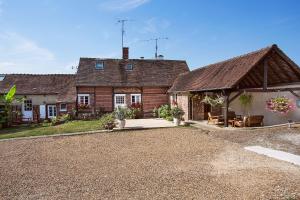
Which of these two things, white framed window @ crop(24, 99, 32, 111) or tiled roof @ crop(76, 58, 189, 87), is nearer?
white framed window @ crop(24, 99, 32, 111)

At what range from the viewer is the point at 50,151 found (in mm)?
11297

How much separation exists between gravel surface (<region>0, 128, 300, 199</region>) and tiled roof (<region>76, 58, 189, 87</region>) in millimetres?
13942

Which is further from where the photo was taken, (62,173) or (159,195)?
(62,173)

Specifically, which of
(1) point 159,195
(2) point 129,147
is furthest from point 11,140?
(1) point 159,195

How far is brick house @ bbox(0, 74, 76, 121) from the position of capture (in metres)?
25.4

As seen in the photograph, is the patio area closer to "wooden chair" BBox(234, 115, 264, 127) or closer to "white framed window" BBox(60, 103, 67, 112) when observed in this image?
"wooden chair" BBox(234, 115, 264, 127)

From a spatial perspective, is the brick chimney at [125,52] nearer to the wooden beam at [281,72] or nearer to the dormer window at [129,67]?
the dormer window at [129,67]

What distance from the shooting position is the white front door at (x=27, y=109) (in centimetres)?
2548

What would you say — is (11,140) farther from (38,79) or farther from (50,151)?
(38,79)

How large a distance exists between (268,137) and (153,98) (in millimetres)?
15545

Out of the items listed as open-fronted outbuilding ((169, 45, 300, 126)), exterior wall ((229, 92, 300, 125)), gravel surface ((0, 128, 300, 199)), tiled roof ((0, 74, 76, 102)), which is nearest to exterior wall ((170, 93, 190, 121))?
open-fronted outbuilding ((169, 45, 300, 126))

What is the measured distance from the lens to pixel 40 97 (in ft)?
85.0

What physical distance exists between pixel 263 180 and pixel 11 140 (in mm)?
13489

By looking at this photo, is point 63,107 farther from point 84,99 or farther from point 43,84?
point 43,84
